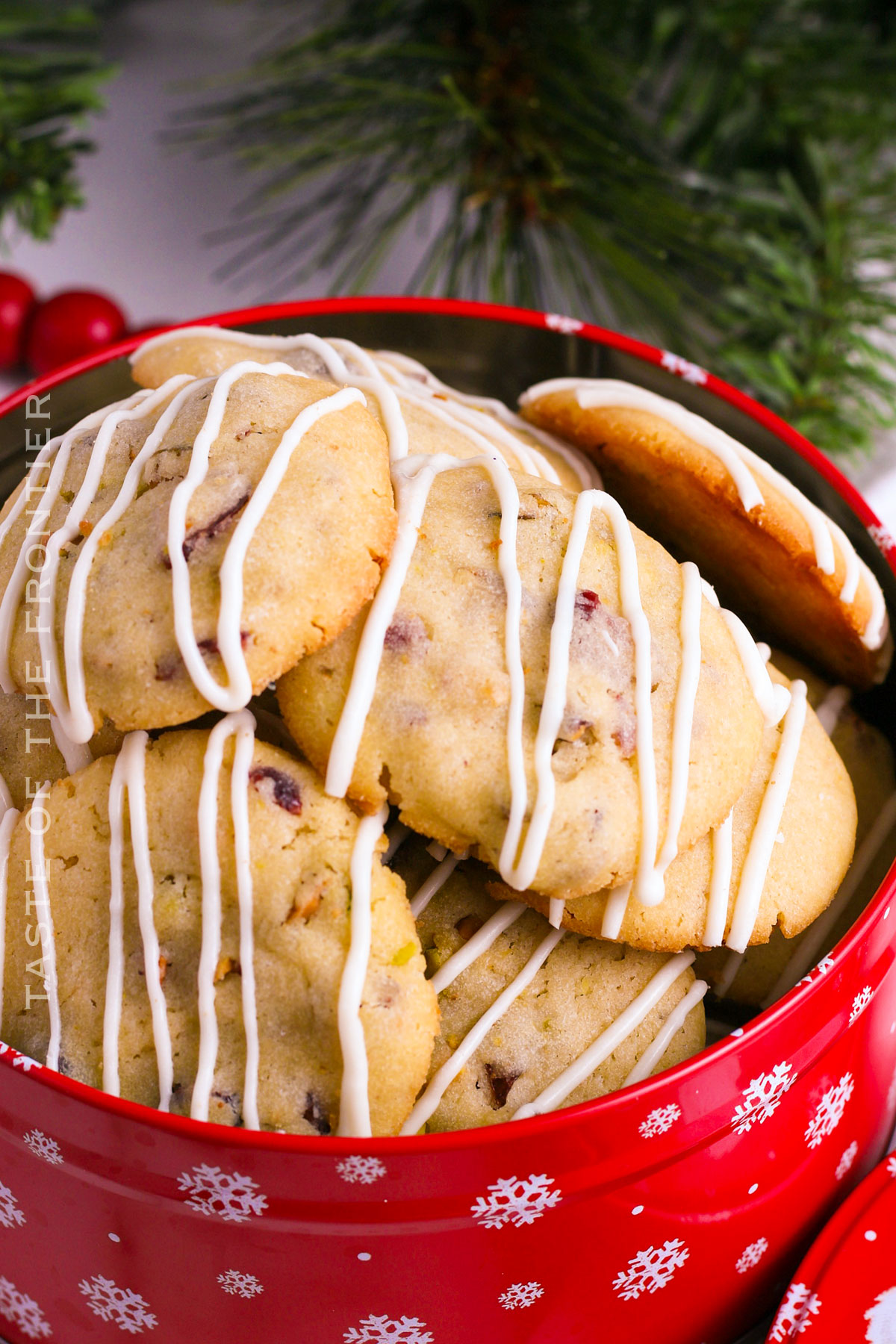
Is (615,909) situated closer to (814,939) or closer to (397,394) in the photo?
(814,939)

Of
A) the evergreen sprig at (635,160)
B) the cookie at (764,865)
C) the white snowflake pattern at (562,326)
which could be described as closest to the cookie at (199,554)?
the cookie at (764,865)

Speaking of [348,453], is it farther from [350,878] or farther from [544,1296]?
[544,1296]

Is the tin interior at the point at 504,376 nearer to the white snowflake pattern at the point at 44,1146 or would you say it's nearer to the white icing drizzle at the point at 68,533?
the white icing drizzle at the point at 68,533

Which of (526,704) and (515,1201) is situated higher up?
(526,704)

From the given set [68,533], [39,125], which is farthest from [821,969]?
[39,125]

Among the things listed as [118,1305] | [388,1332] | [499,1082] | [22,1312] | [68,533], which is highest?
[68,533]

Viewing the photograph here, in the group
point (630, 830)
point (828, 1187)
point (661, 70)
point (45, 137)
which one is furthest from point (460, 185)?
point (828, 1187)

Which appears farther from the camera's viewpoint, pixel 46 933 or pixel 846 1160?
pixel 846 1160

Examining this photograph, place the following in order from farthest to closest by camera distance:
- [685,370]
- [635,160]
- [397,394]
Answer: [635,160] → [685,370] → [397,394]
